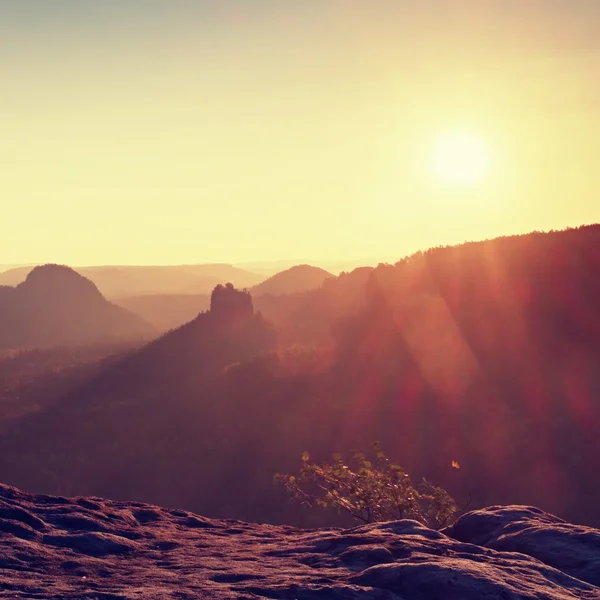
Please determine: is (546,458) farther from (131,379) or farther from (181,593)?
(131,379)

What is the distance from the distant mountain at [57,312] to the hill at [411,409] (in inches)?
3699

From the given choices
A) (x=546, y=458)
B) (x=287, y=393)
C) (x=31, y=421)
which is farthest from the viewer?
(x=31, y=421)

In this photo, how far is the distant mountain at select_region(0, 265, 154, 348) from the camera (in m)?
134

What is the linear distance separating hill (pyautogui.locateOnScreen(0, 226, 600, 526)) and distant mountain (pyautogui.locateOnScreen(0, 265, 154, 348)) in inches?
3699

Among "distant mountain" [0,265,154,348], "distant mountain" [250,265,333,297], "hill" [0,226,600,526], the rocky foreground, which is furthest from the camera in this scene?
"distant mountain" [250,265,333,297]

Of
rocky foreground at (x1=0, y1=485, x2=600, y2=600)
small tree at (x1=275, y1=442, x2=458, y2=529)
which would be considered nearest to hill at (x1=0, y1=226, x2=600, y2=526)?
small tree at (x1=275, y1=442, x2=458, y2=529)

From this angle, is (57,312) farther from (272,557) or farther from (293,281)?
(272,557)

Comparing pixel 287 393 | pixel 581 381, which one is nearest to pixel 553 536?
pixel 581 381

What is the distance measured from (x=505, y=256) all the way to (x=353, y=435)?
49.4 ft

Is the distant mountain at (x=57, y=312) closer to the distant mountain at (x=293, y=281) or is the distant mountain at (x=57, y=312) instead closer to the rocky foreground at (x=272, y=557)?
the distant mountain at (x=293, y=281)

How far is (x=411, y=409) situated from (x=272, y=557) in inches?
1006

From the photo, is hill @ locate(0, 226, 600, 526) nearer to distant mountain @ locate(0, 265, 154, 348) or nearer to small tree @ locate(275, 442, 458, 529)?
small tree @ locate(275, 442, 458, 529)

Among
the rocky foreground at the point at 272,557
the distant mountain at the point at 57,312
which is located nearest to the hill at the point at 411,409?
the rocky foreground at the point at 272,557

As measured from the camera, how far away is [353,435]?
30156 millimetres
